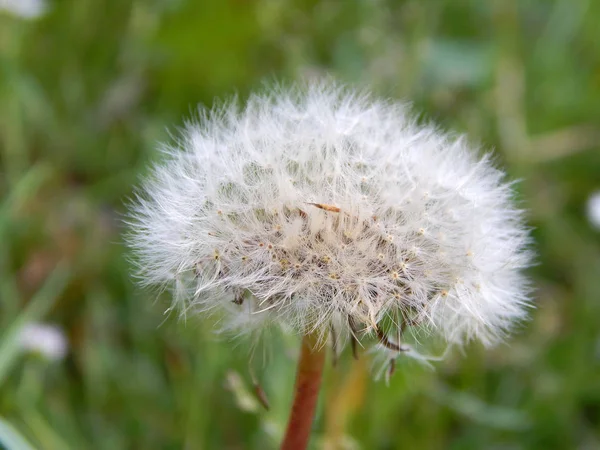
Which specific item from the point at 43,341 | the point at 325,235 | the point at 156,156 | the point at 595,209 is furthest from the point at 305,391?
the point at 595,209

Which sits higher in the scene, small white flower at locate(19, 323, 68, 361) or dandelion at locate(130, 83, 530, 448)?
dandelion at locate(130, 83, 530, 448)

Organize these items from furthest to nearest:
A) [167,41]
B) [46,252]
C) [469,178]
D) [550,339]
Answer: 1. [167,41]
2. [46,252]
3. [550,339]
4. [469,178]

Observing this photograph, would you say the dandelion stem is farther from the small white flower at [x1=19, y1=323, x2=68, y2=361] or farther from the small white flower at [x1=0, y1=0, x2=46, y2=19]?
the small white flower at [x1=0, y1=0, x2=46, y2=19]

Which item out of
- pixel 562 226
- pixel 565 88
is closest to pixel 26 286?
pixel 562 226

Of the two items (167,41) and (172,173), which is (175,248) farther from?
(167,41)

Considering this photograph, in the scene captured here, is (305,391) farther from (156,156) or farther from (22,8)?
(22,8)

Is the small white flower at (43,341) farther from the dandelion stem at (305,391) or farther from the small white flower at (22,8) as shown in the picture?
the small white flower at (22,8)

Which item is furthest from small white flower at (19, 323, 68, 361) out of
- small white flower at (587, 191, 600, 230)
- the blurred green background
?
small white flower at (587, 191, 600, 230)

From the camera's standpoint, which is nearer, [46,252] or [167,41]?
[46,252]
